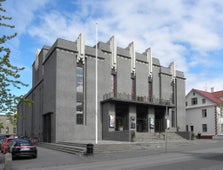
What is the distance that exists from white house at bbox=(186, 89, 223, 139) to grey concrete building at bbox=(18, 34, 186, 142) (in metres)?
6.69

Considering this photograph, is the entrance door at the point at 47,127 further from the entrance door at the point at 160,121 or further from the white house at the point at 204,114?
the white house at the point at 204,114

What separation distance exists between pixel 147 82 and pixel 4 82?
36737mm

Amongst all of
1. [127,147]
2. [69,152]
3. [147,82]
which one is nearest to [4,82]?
[69,152]

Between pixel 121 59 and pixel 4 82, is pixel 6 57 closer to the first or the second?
pixel 4 82

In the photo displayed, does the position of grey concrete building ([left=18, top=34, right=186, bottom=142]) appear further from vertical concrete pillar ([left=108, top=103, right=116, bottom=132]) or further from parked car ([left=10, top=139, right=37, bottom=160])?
parked car ([left=10, top=139, right=37, bottom=160])

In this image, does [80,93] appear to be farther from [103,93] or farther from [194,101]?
[194,101]

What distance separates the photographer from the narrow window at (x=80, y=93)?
39.6 m

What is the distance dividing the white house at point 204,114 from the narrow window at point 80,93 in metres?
25.6

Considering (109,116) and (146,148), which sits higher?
(109,116)

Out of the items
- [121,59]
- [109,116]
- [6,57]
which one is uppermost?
[121,59]

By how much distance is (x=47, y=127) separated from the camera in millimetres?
42031

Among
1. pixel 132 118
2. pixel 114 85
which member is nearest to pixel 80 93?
pixel 114 85

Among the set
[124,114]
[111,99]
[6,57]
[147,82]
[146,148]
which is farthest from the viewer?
[147,82]

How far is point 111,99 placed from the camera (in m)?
39.6
